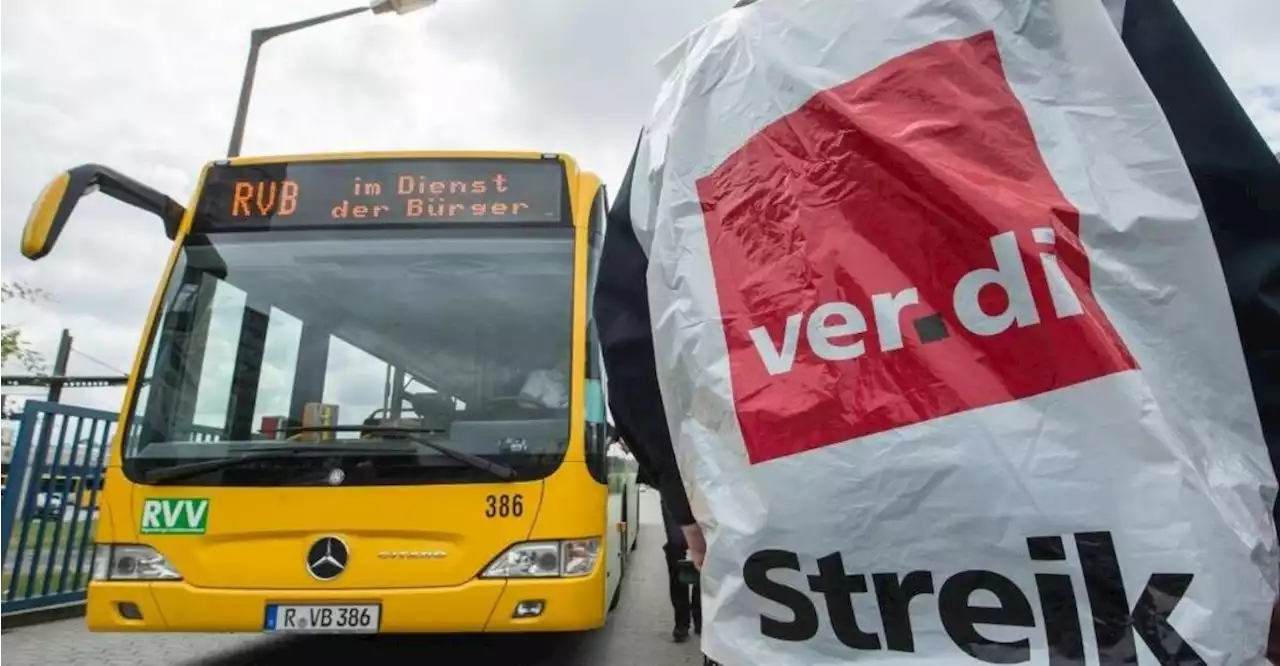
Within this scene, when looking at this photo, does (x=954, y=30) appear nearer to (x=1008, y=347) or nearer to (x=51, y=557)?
(x=1008, y=347)

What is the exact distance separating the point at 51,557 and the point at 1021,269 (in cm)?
876

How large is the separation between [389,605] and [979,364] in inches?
143

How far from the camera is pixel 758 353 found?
1.43m

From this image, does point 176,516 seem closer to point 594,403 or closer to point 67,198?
point 67,198

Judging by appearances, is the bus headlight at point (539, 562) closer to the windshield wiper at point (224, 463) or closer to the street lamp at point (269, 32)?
the windshield wiper at point (224, 463)

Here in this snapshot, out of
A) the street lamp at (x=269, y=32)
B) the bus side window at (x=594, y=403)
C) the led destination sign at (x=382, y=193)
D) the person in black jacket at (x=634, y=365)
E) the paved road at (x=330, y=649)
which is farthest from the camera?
the street lamp at (x=269, y=32)

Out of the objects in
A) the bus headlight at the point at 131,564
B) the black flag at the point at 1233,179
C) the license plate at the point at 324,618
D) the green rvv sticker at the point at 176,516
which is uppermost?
the black flag at the point at 1233,179

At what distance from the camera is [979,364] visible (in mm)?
1291

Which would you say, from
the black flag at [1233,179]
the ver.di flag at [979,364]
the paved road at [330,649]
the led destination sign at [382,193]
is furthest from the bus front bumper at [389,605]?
the black flag at [1233,179]

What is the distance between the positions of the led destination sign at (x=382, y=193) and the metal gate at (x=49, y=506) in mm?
3408

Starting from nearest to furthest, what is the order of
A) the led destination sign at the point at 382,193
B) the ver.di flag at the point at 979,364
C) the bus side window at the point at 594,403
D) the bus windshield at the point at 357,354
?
the ver.di flag at the point at 979,364 < the bus windshield at the point at 357,354 < the bus side window at the point at 594,403 < the led destination sign at the point at 382,193

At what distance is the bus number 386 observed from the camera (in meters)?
4.40

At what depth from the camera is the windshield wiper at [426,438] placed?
14.6ft

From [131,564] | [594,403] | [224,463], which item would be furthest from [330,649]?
[594,403]
